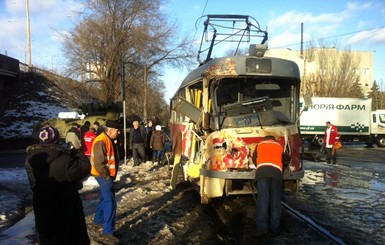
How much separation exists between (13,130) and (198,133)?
87.1 ft

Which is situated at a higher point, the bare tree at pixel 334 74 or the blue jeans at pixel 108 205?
the bare tree at pixel 334 74

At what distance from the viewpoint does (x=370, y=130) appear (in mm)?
31375

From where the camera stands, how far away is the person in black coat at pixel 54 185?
13.1ft

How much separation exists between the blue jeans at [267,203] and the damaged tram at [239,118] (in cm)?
92

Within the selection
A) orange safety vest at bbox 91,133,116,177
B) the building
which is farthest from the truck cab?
orange safety vest at bbox 91,133,116,177

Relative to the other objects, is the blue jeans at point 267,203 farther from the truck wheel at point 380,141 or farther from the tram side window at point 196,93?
the truck wheel at point 380,141

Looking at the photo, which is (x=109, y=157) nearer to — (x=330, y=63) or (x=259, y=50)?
(x=259, y=50)

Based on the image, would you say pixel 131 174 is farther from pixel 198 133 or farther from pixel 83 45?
pixel 83 45

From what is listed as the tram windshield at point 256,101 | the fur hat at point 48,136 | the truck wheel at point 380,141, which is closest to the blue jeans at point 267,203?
the tram windshield at point 256,101

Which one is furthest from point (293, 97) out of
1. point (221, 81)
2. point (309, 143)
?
point (309, 143)

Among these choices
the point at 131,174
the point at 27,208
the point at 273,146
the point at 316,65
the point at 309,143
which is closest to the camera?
the point at 273,146

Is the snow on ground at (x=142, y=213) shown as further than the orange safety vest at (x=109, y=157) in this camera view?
Yes

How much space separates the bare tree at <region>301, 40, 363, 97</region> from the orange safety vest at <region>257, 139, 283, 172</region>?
43.6 metres

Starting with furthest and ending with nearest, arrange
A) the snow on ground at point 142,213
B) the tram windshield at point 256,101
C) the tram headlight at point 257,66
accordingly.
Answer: the tram headlight at point 257,66 → the tram windshield at point 256,101 → the snow on ground at point 142,213
